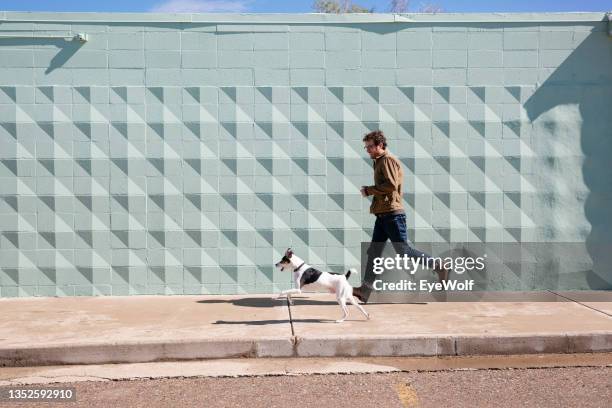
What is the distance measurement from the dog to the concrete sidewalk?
0.77ft

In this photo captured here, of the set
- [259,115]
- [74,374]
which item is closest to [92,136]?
[259,115]

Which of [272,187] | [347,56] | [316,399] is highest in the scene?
[347,56]

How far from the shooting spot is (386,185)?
7.61 m

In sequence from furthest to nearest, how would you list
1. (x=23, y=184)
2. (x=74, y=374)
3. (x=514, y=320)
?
1. (x=23, y=184)
2. (x=514, y=320)
3. (x=74, y=374)

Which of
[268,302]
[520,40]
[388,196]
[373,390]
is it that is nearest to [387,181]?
[388,196]

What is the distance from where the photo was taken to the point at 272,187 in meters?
8.56

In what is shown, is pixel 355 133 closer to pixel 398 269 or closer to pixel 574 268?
pixel 398 269

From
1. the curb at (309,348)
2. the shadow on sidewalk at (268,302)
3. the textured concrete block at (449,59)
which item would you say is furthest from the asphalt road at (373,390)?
the textured concrete block at (449,59)

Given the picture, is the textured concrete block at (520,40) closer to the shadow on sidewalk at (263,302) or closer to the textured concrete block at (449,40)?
the textured concrete block at (449,40)

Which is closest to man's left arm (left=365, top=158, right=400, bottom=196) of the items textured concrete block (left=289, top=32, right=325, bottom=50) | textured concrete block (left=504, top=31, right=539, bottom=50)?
textured concrete block (left=289, top=32, right=325, bottom=50)

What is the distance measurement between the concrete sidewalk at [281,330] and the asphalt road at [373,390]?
478 millimetres

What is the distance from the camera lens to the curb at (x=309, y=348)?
5949 mm

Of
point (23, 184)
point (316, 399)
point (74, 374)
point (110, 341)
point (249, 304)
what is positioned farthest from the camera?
point (23, 184)

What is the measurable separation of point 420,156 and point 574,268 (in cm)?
237
